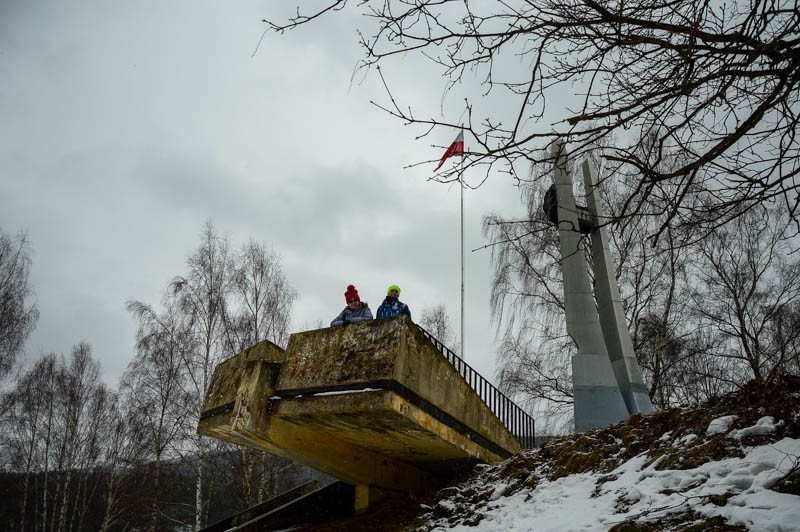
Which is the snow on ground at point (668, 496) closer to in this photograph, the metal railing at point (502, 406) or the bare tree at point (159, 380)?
the metal railing at point (502, 406)

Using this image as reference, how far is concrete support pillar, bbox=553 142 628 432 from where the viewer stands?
9891 mm

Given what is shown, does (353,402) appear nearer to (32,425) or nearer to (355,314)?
(355,314)

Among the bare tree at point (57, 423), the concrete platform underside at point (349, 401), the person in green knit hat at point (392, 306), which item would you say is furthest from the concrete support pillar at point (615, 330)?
the bare tree at point (57, 423)

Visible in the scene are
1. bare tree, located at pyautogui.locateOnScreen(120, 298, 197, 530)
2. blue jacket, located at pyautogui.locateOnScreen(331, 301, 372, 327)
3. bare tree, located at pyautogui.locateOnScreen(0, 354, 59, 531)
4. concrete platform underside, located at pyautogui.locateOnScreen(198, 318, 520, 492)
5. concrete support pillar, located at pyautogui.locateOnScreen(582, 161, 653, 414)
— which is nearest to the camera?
concrete platform underside, located at pyautogui.locateOnScreen(198, 318, 520, 492)

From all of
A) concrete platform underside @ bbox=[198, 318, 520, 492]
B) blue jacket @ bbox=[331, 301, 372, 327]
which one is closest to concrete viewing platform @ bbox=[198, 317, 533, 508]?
concrete platform underside @ bbox=[198, 318, 520, 492]

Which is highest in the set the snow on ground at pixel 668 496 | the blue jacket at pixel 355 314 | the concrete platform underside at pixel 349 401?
the blue jacket at pixel 355 314

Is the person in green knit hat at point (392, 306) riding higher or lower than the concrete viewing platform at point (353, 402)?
higher

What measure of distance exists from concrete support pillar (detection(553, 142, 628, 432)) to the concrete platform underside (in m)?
2.58

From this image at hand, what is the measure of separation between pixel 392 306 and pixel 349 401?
2.38 metres

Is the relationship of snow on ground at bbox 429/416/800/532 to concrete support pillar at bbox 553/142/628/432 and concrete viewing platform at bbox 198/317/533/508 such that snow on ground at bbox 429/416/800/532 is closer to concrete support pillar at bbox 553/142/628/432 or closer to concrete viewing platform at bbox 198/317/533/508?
concrete viewing platform at bbox 198/317/533/508

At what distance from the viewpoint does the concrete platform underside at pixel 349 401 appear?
20.8ft

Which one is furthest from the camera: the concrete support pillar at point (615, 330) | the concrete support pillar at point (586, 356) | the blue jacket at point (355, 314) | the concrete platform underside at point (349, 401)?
the concrete support pillar at point (615, 330)

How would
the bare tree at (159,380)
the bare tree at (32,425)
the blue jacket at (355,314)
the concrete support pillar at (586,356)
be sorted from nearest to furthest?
1. the blue jacket at (355,314)
2. the concrete support pillar at (586,356)
3. the bare tree at (159,380)
4. the bare tree at (32,425)

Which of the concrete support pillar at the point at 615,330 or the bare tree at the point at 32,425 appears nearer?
the concrete support pillar at the point at 615,330
